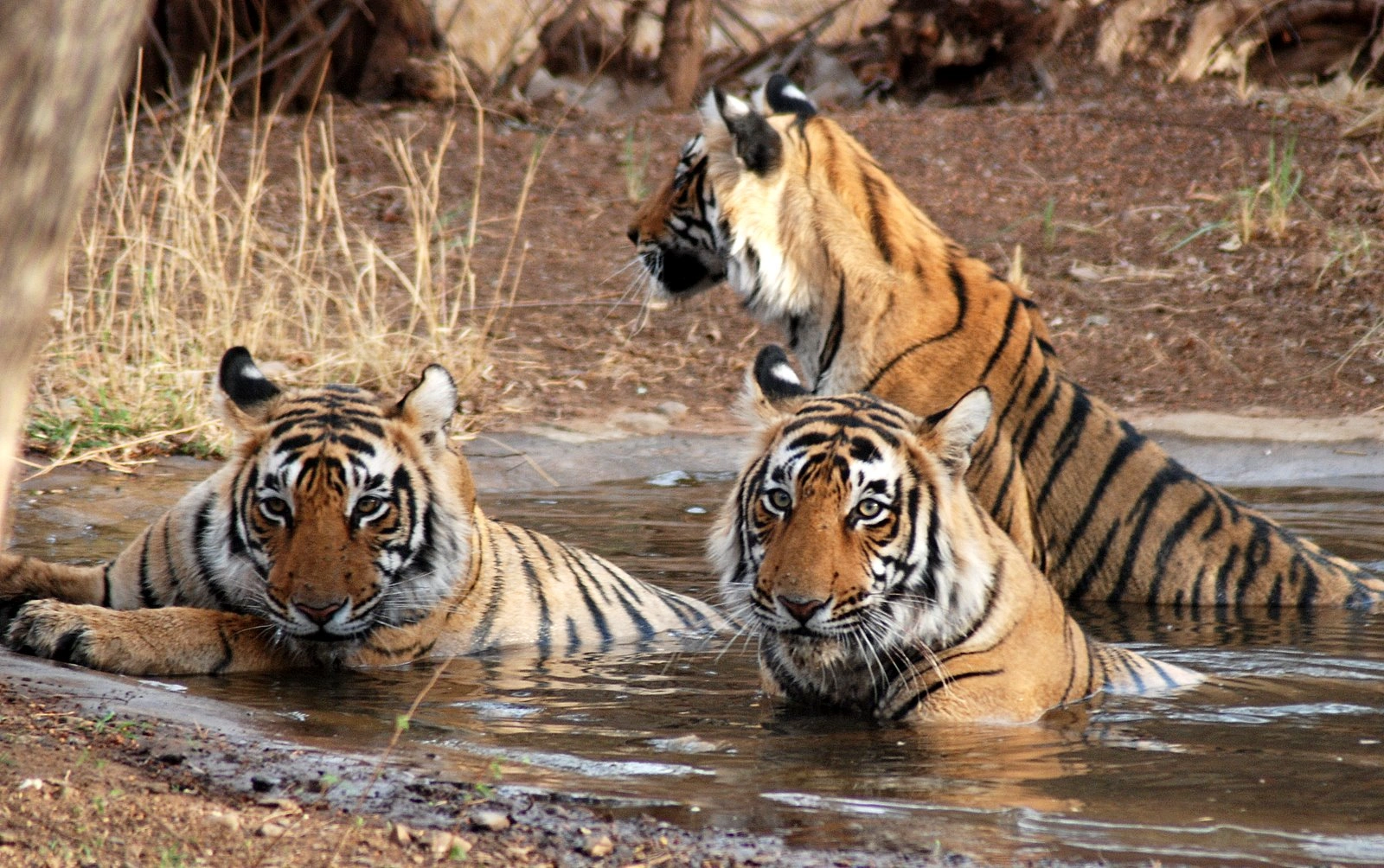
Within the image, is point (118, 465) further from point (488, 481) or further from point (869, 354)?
point (869, 354)

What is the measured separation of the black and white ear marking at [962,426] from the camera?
386cm

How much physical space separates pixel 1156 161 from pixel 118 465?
24.1 feet

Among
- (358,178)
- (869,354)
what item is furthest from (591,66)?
(869,354)

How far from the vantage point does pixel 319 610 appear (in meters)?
4.14

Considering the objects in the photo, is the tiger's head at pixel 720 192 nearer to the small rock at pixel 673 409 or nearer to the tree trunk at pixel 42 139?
the small rock at pixel 673 409

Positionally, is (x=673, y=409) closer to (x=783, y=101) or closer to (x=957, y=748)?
(x=783, y=101)

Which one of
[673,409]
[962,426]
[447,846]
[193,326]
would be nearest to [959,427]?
[962,426]

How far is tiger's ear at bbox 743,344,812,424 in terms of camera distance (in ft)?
13.5

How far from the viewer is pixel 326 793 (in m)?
3.08

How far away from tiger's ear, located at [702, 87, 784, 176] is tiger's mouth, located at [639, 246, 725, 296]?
0.53m

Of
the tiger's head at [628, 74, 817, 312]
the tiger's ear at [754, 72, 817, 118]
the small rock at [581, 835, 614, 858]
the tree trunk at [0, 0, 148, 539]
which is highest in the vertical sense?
the tiger's ear at [754, 72, 817, 118]

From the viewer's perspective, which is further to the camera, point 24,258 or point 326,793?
point 326,793

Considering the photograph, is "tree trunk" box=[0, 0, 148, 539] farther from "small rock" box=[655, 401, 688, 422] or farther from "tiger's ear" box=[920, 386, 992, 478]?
"small rock" box=[655, 401, 688, 422]

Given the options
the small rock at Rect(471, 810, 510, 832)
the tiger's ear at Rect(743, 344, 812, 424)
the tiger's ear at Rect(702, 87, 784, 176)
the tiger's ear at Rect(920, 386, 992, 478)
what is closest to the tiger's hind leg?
the tiger's ear at Rect(743, 344, 812, 424)
